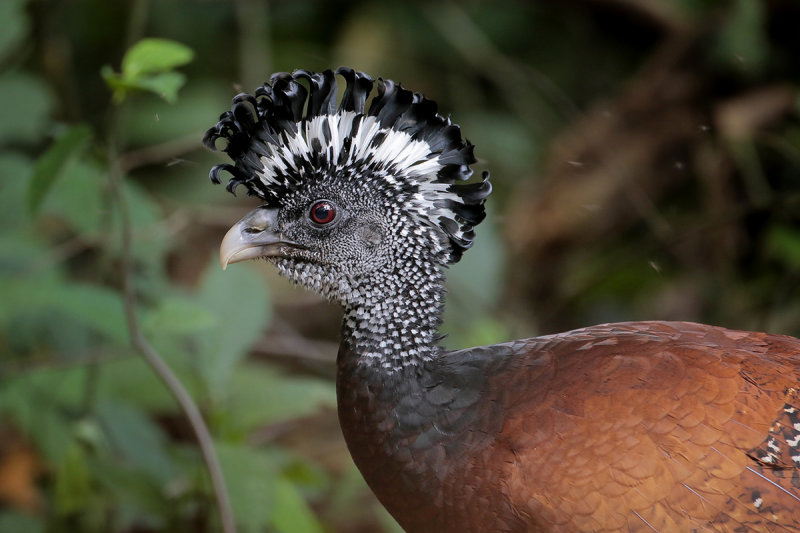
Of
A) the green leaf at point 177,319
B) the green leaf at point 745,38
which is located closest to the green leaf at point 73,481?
the green leaf at point 177,319

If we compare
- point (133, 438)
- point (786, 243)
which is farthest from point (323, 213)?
point (786, 243)

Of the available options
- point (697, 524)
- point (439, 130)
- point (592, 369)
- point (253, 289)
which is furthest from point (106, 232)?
point (697, 524)

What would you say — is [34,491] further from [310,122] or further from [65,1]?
[310,122]

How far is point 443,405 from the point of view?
2400mm

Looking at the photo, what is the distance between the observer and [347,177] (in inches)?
98.1

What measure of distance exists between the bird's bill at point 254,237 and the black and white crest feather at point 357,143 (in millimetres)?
104

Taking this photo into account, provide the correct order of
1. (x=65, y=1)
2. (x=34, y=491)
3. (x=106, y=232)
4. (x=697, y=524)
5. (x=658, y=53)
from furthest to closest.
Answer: (x=658, y=53), (x=65, y=1), (x=34, y=491), (x=106, y=232), (x=697, y=524)

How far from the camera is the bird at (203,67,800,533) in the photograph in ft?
7.02

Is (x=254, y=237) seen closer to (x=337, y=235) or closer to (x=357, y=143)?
(x=337, y=235)

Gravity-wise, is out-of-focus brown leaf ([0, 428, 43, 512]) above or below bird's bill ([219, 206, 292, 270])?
below

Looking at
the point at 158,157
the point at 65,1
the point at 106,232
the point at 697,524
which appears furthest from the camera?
the point at 65,1

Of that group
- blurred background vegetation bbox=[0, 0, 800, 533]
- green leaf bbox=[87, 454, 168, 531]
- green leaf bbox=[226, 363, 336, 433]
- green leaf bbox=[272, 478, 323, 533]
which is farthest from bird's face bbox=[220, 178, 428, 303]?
green leaf bbox=[87, 454, 168, 531]

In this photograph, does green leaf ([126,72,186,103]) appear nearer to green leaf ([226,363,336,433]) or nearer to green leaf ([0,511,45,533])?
green leaf ([226,363,336,433])

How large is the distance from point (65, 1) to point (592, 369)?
4.05 m
